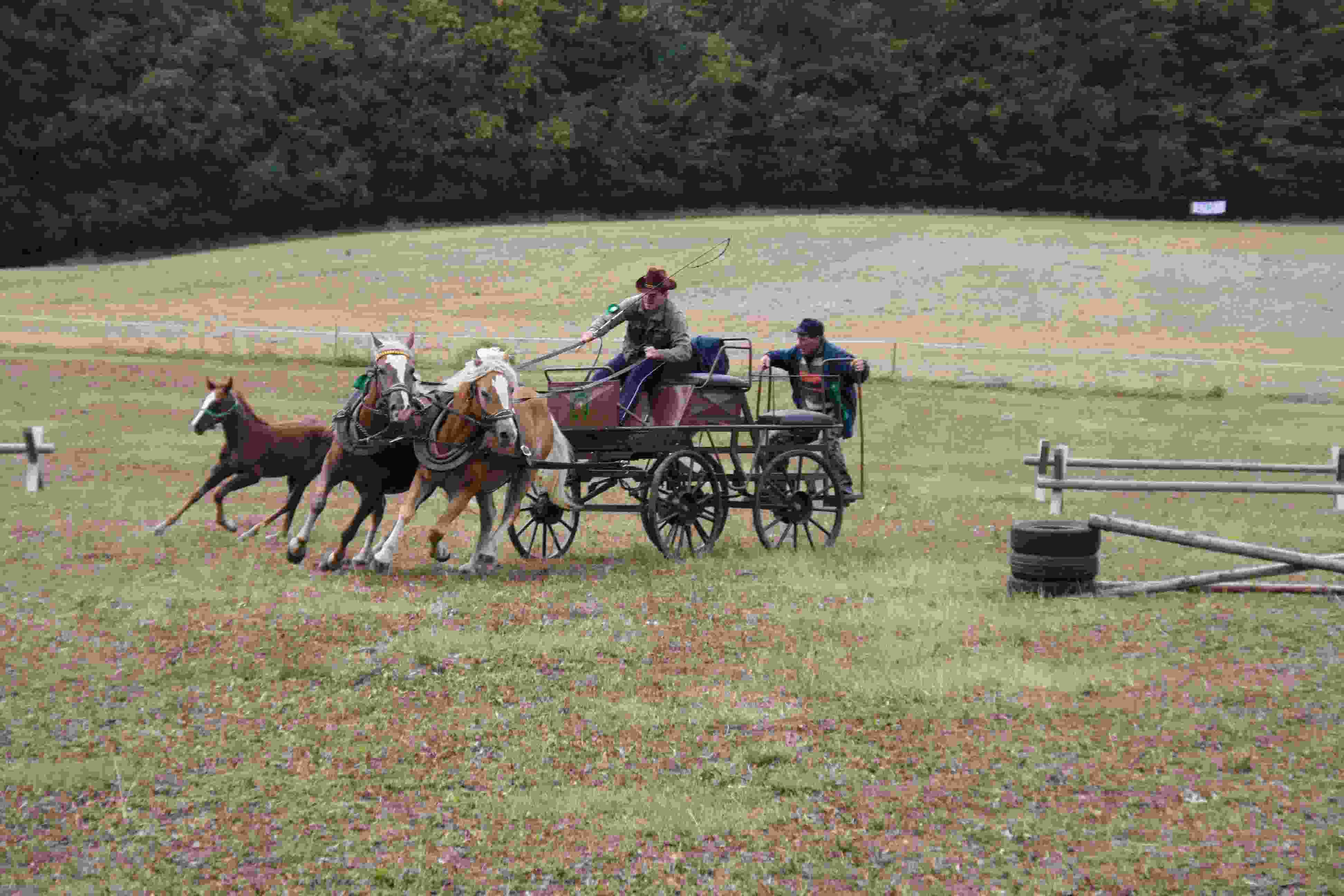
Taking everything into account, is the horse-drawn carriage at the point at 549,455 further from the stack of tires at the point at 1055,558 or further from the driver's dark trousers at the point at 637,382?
the stack of tires at the point at 1055,558

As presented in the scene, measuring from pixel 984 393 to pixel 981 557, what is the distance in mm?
19907

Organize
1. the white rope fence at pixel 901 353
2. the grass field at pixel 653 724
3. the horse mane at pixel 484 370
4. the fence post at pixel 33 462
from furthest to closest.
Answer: the white rope fence at pixel 901 353 → the fence post at pixel 33 462 → the horse mane at pixel 484 370 → the grass field at pixel 653 724

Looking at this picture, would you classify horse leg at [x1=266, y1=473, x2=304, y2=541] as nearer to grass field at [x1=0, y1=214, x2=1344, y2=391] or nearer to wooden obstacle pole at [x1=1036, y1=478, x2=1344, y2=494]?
wooden obstacle pole at [x1=1036, y1=478, x2=1344, y2=494]

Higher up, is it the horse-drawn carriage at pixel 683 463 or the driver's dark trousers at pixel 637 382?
the driver's dark trousers at pixel 637 382

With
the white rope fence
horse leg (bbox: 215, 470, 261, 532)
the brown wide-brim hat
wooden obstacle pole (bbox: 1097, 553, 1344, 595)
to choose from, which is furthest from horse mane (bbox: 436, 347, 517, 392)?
the white rope fence

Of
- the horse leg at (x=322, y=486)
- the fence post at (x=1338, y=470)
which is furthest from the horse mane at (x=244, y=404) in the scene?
the fence post at (x=1338, y=470)

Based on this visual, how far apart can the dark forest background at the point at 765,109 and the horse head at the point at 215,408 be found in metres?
56.2

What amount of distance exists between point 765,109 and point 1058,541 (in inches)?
2668

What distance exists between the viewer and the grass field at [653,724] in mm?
6969

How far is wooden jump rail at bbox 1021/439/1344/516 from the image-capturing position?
51.6ft

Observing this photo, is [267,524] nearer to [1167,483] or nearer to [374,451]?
[374,451]

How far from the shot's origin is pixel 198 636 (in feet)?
35.6

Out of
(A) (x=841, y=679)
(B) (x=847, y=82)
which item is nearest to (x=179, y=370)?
(A) (x=841, y=679)

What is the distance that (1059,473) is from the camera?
59.8ft
